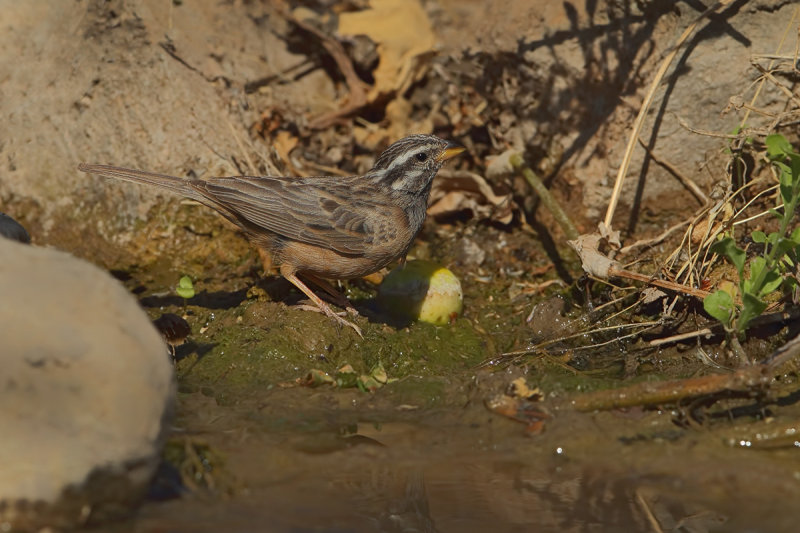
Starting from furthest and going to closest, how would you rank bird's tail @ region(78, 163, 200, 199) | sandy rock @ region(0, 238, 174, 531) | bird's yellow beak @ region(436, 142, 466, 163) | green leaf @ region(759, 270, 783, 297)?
bird's yellow beak @ region(436, 142, 466, 163) → bird's tail @ region(78, 163, 200, 199) → green leaf @ region(759, 270, 783, 297) → sandy rock @ region(0, 238, 174, 531)

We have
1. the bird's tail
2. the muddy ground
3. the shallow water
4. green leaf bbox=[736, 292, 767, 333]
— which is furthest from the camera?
the bird's tail

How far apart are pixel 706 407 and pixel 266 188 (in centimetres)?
383

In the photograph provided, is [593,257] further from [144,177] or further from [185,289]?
[144,177]

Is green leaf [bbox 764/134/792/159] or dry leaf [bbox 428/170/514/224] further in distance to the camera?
dry leaf [bbox 428/170/514/224]

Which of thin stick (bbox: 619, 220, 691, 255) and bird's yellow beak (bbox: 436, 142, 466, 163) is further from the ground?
bird's yellow beak (bbox: 436, 142, 466, 163)

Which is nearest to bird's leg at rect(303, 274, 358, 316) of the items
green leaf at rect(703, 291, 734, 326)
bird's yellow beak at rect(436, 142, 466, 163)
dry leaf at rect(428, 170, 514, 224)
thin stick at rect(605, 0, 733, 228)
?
bird's yellow beak at rect(436, 142, 466, 163)

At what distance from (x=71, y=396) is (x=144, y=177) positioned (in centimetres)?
332

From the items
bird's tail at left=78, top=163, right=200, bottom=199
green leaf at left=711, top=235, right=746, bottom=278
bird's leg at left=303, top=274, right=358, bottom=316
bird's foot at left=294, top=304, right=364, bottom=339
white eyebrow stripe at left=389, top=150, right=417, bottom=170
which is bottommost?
bird's leg at left=303, top=274, right=358, bottom=316

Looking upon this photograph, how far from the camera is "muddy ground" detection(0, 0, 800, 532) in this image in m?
5.04

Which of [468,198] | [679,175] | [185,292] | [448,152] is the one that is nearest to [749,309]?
[679,175]

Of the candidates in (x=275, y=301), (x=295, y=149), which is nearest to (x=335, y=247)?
(x=275, y=301)

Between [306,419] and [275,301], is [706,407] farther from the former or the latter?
[275,301]

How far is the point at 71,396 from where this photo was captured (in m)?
4.20

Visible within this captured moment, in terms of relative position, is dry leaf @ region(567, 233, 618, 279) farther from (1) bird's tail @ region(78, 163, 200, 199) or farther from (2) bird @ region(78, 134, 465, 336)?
(1) bird's tail @ region(78, 163, 200, 199)
